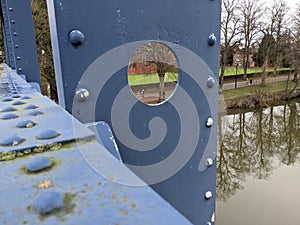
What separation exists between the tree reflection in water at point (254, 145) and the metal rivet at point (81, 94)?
271 inches

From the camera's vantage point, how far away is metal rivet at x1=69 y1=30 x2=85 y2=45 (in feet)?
3.32

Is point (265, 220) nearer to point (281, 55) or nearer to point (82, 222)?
point (82, 222)

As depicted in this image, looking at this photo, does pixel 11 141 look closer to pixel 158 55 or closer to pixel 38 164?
pixel 38 164

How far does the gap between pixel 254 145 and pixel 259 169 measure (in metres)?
2.23

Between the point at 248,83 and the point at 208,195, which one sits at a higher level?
the point at 208,195

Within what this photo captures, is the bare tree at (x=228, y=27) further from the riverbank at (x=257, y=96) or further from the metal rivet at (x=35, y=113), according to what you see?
the metal rivet at (x=35, y=113)

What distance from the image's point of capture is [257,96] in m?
16.9

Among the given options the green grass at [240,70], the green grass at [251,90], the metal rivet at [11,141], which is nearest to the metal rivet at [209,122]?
the metal rivet at [11,141]

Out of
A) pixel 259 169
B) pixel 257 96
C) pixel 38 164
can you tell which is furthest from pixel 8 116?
pixel 257 96

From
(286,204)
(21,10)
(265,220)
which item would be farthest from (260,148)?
(21,10)

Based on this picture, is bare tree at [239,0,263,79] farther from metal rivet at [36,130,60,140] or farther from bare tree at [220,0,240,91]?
metal rivet at [36,130,60,140]

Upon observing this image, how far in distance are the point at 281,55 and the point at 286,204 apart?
54.6 feet

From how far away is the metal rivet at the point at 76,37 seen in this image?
1.01 m

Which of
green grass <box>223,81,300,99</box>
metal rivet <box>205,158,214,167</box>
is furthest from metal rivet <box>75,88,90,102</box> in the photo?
green grass <box>223,81,300,99</box>
